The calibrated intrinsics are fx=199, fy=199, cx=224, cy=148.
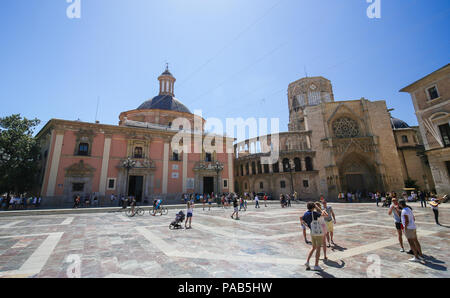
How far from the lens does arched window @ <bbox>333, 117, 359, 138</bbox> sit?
3064 centimetres

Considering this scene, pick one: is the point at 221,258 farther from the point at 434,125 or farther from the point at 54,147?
the point at 434,125

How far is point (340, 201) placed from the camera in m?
26.0

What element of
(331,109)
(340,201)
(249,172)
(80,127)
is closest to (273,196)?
(249,172)

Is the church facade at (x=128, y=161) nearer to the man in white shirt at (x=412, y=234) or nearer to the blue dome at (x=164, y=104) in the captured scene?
the blue dome at (x=164, y=104)

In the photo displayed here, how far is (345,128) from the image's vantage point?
31094 mm

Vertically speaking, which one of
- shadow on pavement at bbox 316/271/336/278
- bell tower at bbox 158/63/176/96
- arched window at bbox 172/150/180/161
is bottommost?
shadow on pavement at bbox 316/271/336/278

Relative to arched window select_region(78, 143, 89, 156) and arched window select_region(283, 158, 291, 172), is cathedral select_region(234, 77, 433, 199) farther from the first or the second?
arched window select_region(78, 143, 89, 156)

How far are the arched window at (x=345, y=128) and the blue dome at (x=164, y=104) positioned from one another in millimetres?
23242

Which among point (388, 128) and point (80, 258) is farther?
point (388, 128)

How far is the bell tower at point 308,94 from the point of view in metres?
42.1

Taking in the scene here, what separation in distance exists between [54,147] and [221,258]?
21.5 meters

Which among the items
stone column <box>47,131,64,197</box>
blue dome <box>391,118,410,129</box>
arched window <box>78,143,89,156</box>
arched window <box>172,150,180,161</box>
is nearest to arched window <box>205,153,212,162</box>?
arched window <box>172,150,180,161</box>

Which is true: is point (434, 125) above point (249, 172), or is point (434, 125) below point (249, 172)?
above
